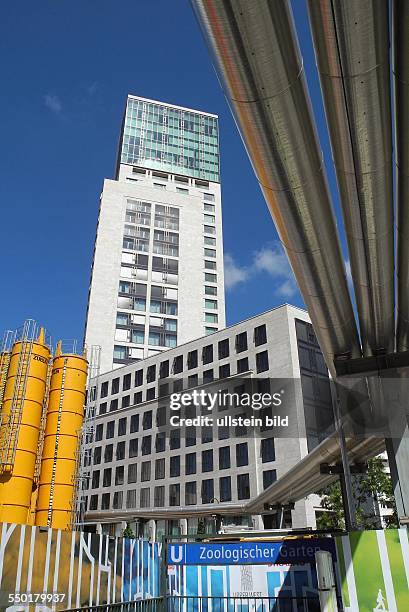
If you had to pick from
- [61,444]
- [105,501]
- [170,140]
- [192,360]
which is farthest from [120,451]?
[170,140]

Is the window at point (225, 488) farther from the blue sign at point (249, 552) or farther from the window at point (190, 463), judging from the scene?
the blue sign at point (249, 552)

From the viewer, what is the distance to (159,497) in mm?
54344

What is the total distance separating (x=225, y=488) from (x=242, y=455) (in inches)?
150

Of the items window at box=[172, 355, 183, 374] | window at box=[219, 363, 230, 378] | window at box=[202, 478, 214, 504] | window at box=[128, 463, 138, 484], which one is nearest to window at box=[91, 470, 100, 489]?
window at box=[128, 463, 138, 484]

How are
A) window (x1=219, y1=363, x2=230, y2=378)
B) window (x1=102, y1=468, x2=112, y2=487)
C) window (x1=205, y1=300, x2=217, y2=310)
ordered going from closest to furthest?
window (x1=219, y1=363, x2=230, y2=378) < window (x1=102, y1=468, x2=112, y2=487) < window (x1=205, y1=300, x2=217, y2=310)

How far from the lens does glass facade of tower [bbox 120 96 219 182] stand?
Result: 100875 millimetres

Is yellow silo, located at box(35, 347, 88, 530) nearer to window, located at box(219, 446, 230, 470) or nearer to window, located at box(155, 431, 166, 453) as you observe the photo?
window, located at box(219, 446, 230, 470)

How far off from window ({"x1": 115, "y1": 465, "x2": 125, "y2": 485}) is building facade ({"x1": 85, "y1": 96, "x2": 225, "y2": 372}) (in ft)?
55.6

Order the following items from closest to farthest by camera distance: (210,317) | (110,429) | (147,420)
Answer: (147,420)
(110,429)
(210,317)

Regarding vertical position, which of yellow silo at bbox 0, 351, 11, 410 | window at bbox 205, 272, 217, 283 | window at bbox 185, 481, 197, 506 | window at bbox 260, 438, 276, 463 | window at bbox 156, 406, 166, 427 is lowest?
window at bbox 185, 481, 197, 506

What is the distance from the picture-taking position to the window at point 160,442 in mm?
56656

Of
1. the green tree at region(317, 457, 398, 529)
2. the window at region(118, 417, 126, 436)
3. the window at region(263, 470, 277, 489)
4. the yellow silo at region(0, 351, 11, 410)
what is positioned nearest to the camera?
the yellow silo at region(0, 351, 11, 410)

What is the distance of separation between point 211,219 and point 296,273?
85.2m

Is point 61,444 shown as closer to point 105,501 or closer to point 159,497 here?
point 159,497
